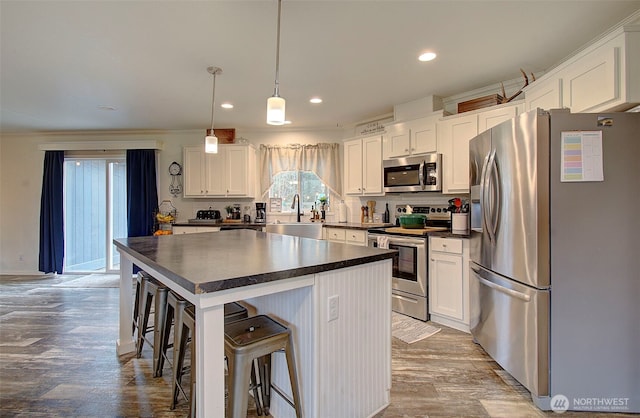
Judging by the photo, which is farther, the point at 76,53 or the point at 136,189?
the point at 136,189

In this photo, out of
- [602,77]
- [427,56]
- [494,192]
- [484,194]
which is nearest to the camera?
[602,77]

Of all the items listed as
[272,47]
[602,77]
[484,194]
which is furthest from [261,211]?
[602,77]

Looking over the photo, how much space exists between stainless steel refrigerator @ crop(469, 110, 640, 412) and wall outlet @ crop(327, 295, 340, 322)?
1.29m

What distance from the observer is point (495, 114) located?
3061 millimetres

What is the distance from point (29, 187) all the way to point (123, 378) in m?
5.29

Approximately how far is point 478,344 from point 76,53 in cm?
434

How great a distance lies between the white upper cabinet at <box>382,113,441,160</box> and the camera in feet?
11.8

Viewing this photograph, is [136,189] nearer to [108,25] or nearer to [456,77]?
[108,25]

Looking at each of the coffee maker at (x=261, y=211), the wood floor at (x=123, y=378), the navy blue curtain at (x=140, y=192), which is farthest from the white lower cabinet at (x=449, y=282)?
the navy blue curtain at (x=140, y=192)

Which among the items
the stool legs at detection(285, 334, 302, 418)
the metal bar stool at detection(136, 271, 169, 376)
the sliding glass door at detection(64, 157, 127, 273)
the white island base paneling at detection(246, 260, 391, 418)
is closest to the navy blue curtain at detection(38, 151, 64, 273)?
the sliding glass door at detection(64, 157, 127, 273)

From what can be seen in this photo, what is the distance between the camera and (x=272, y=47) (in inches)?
102

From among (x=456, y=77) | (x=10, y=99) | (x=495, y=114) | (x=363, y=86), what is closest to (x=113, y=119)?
(x=10, y=99)

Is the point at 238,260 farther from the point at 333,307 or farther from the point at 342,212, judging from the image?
the point at 342,212

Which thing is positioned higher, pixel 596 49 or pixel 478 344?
pixel 596 49
